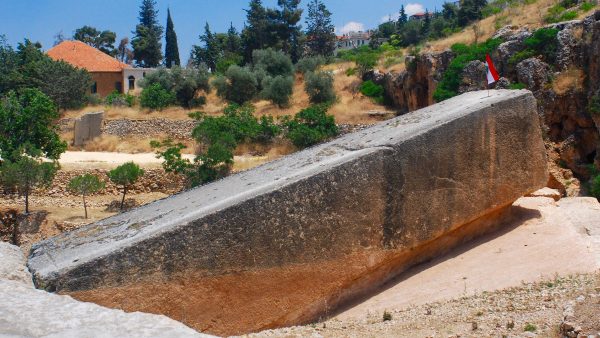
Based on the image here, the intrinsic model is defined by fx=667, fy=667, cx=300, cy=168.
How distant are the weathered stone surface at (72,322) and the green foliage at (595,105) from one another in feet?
44.2

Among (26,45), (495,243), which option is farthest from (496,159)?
(26,45)

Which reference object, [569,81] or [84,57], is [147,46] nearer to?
[84,57]

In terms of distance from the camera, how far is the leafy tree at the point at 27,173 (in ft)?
63.5

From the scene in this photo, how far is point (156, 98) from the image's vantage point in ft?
106

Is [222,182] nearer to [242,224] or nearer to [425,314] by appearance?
[242,224]

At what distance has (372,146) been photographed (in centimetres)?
611

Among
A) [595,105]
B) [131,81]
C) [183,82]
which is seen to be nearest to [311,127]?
[183,82]

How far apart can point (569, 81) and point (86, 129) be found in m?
20.2

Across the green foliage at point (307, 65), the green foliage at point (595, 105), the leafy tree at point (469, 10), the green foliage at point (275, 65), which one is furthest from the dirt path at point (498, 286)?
the leafy tree at point (469, 10)

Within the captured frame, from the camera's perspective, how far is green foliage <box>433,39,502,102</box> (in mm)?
20938

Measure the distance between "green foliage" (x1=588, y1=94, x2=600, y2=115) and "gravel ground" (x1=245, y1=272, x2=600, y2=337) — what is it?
10.3 m

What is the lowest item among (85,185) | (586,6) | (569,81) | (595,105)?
(85,185)

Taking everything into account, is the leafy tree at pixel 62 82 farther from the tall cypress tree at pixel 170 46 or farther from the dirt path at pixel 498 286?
the dirt path at pixel 498 286

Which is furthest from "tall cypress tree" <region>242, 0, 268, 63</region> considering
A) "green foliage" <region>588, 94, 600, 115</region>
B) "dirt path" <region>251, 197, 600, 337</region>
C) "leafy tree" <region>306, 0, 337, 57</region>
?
"dirt path" <region>251, 197, 600, 337</region>
